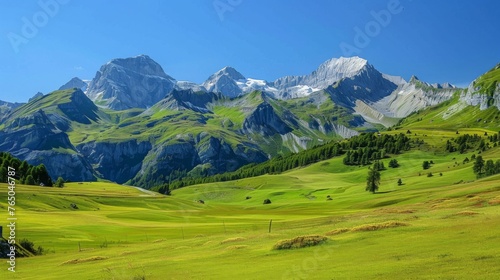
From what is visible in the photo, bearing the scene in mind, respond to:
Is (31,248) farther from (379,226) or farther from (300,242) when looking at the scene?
(379,226)

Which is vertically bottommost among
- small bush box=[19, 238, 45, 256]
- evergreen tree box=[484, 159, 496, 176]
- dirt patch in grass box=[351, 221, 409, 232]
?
→ small bush box=[19, 238, 45, 256]

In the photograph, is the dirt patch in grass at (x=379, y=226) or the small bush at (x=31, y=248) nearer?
the dirt patch in grass at (x=379, y=226)

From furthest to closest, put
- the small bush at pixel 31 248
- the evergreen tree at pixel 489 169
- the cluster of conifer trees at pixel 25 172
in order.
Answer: the cluster of conifer trees at pixel 25 172, the evergreen tree at pixel 489 169, the small bush at pixel 31 248

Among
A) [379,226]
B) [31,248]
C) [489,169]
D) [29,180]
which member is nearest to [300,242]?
[379,226]

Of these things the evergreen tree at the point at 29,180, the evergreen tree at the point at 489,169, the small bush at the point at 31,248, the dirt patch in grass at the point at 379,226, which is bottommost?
the small bush at the point at 31,248

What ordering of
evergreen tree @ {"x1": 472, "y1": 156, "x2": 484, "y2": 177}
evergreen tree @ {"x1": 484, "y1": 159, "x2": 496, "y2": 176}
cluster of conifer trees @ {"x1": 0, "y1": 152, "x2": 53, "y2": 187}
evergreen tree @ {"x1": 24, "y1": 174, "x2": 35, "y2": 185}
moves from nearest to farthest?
evergreen tree @ {"x1": 484, "y1": 159, "x2": 496, "y2": 176} → evergreen tree @ {"x1": 472, "y1": 156, "x2": 484, "y2": 177} → evergreen tree @ {"x1": 24, "y1": 174, "x2": 35, "y2": 185} → cluster of conifer trees @ {"x1": 0, "y1": 152, "x2": 53, "y2": 187}

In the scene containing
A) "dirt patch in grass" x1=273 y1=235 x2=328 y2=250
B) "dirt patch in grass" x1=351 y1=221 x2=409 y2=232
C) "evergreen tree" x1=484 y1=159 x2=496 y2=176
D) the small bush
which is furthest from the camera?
"evergreen tree" x1=484 y1=159 x2=496 y2=176

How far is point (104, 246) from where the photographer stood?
65.9 m

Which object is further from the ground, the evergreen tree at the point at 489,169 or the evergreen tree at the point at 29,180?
the evergreen tree at the point at 29,180

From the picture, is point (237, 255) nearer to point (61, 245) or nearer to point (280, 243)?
point (280, 243)

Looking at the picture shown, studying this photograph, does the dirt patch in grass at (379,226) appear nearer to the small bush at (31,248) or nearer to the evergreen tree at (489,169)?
the small bush at (31,248)

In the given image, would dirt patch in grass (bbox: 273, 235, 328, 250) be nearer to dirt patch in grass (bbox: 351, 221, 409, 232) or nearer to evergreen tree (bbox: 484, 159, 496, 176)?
dirt patch in grass (bbox: 351, 221, 409, 232)

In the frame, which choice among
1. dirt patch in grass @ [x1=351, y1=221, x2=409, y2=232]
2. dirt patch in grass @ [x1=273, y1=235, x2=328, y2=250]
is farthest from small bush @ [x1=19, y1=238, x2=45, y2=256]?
dirt patch in grass @ [x1=351, y1=221, x2=409, y2=232]

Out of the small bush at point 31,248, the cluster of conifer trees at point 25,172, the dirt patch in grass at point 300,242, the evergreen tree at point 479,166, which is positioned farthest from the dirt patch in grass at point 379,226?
the cluster of conifer trees at point 25,172
